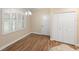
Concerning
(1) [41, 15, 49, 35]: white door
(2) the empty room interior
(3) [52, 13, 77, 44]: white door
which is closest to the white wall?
(2) the empty room interior

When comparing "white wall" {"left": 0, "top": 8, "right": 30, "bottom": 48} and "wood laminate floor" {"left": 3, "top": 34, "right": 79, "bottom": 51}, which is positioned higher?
"white wall" {"left": 0, "top": 8, "right": 30, "bottom": 48}

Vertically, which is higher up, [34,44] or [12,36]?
[12,36]

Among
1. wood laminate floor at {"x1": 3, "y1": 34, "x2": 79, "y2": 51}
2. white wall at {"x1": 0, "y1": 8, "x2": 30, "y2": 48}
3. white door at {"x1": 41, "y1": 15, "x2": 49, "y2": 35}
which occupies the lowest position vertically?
wood laminate floor at {"x1": 3, "y1": 34, "x2": 79, "y2": 51}

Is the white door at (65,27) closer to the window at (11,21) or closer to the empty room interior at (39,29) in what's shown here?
the empty room interior at (39,29)

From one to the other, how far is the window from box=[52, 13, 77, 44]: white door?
1.73 ft

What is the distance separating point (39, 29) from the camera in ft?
5.30

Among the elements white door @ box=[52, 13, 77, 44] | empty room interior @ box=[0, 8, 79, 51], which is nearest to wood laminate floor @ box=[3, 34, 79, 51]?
empty room interior @ box=[0, 8, 79, 51]

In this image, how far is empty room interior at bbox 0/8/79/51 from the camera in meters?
1.51

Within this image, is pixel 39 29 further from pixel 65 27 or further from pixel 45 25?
pixel 65 27

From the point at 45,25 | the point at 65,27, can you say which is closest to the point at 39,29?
the point at 45,25

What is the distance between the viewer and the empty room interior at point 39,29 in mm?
1506

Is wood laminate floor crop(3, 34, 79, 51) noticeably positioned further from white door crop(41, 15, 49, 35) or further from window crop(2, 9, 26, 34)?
window crop(2, 9, 26, 34)

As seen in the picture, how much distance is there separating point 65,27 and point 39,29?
0.41 m
